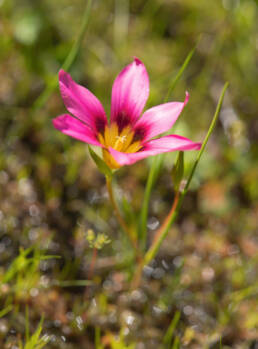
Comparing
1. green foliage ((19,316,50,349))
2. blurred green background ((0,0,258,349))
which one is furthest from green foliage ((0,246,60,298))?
green foliage ((19,316,50,349))

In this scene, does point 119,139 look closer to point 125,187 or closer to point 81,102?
point 81,102

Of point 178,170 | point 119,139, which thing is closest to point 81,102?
point 119,139

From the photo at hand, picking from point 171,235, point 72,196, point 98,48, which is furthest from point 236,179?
point 98,48

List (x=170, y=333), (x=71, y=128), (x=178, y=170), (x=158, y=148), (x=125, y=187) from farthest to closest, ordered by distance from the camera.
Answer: (x=125, y=187), (x=170, y=333), (x=178, y=170), (x=158, y=148), (x=71, y=128)

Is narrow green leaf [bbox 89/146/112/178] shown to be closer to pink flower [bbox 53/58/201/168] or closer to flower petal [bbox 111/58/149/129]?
pink flower [bbox 53/58/201/168]

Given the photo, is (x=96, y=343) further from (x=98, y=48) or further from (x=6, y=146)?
(x=98, y=48)

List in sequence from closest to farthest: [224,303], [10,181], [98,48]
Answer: [224,303], [10,181], [98,48]

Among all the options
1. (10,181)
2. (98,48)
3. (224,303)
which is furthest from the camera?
(98,48)

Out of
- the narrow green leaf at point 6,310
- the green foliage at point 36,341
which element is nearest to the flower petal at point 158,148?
the green foliage at point 36,341
